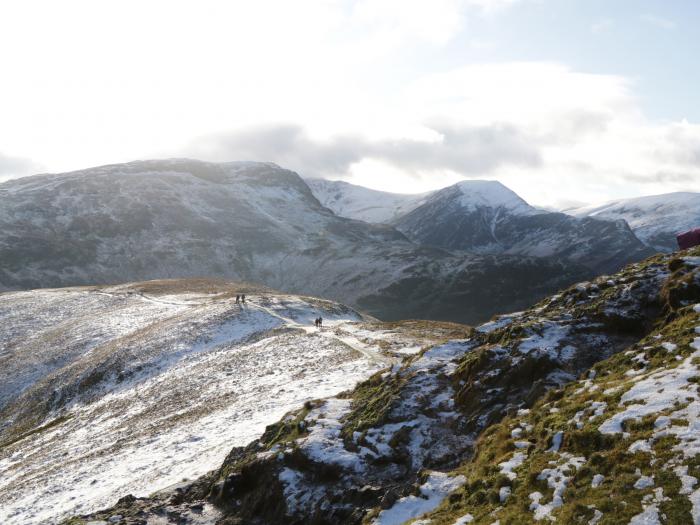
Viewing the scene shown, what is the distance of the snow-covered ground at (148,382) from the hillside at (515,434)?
743 centimetres

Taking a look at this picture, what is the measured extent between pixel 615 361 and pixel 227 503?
51.7ft

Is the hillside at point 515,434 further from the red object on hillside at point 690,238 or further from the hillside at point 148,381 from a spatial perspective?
the hillside at point 148,381

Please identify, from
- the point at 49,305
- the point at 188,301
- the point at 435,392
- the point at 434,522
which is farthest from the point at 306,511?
the point at 49,305

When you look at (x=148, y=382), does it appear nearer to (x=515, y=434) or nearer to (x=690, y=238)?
(x=515, y=434)

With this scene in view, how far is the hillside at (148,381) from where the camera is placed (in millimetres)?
31391

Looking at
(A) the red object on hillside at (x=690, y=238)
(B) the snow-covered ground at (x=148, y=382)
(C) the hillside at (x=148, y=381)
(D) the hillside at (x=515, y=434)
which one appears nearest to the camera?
(D) the hillside at (x=515, y=434)

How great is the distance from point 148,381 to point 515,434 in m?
45.5

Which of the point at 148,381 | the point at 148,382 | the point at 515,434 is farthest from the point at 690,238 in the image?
the point at 148,381

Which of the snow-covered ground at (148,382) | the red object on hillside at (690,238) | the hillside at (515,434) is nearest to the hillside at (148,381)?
the snow-covered ground at (148,382)

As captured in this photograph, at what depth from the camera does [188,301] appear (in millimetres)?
96125

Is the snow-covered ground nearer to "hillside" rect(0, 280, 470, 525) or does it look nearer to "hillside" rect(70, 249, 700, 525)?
"hillside" rect(0, 280, 470, 525)

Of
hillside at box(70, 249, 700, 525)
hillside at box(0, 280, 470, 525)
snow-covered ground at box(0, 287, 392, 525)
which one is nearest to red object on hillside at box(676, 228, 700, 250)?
hillside at box(70, 249, 700, 525)

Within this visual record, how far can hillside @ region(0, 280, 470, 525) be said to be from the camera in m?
31.4

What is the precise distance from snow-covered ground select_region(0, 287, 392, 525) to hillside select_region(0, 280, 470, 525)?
0.52 feet
